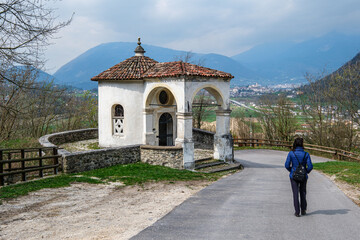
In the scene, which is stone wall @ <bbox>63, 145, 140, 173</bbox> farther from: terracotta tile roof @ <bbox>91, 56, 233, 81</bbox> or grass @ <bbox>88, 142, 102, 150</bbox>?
grass @ <bbox>88, 142, 102, 150</bbox>

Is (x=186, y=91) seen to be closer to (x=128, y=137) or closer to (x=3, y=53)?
(x=128, y=137)

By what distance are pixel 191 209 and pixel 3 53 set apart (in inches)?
251

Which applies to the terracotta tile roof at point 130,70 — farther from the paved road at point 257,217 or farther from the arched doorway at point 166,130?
the paved road at point 257,217

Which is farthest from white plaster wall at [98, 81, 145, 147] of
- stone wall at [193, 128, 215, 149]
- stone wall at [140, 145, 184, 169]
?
stone wall at [193, 128, 215, 149]

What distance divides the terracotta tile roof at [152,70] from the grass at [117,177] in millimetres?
4412

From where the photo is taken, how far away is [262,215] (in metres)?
6.81

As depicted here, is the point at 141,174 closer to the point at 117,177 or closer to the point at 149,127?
the point at 117,177

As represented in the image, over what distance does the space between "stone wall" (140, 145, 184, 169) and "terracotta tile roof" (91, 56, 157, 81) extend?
402cm

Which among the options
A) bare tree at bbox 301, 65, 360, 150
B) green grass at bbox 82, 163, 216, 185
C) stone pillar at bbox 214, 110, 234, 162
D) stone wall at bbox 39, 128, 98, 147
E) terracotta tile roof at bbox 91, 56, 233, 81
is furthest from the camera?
bare tree at bbox 301, 65, 360, 150

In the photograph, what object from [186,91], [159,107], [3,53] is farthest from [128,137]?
[3,53]

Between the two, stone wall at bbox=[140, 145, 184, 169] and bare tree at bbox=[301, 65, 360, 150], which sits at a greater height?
bare tree at bbox=[301, 65, 360, 150]

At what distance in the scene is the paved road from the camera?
222 inches

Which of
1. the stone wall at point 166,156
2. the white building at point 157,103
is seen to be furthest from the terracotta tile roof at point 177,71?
the stone wall at point 166,156

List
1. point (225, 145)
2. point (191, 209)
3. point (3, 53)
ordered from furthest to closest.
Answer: point (225, 145) → point (3, 53) → point (191, 209)
